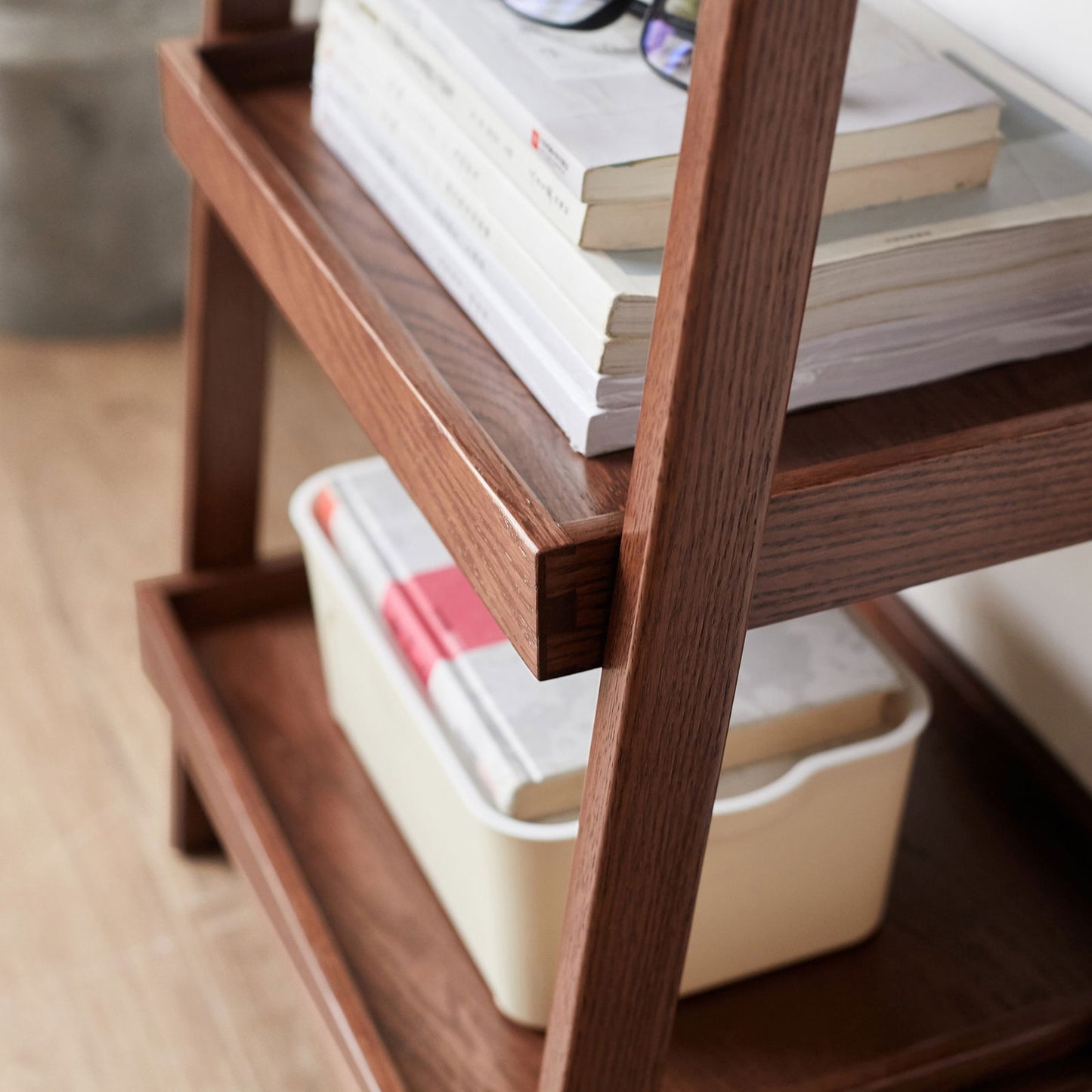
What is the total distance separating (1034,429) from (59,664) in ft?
3.13

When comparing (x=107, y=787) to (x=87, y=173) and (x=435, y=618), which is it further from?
(x=87, y=173)

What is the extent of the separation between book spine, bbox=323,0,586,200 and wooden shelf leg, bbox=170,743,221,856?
560 mm

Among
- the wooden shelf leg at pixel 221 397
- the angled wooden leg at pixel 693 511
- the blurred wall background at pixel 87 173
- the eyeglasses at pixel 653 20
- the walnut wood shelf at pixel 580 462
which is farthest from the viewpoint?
the blurred wall background at pixel 87 173

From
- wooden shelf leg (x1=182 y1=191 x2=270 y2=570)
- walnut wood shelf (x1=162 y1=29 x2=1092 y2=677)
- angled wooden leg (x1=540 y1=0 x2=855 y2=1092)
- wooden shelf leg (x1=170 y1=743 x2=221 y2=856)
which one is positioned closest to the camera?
angled wooden leg (x1=540 y1=0 x2=855 y2=1092)

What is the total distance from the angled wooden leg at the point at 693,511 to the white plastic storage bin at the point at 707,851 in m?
0.13

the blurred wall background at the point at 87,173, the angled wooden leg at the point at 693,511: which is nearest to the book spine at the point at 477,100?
the angled wooden leg at the point at 693,511

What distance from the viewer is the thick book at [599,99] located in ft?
1.61

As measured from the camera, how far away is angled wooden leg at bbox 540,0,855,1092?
34 centimetres

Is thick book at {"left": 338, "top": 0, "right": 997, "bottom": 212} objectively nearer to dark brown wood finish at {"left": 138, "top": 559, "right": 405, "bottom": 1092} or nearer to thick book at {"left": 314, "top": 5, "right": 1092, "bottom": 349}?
thick book at {"left": 314, "top": 5, "right": 1092, "bottom": 349}

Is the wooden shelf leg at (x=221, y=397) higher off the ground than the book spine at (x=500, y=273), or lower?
lower

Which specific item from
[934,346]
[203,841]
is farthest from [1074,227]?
[203,841]

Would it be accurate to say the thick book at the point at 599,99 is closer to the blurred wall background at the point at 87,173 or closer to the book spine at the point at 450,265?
the book spine at the point at 450,265

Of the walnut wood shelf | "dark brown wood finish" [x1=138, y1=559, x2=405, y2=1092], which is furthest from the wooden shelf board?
the walnut wood shelf

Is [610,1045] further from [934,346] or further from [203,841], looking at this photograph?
[203,841]
